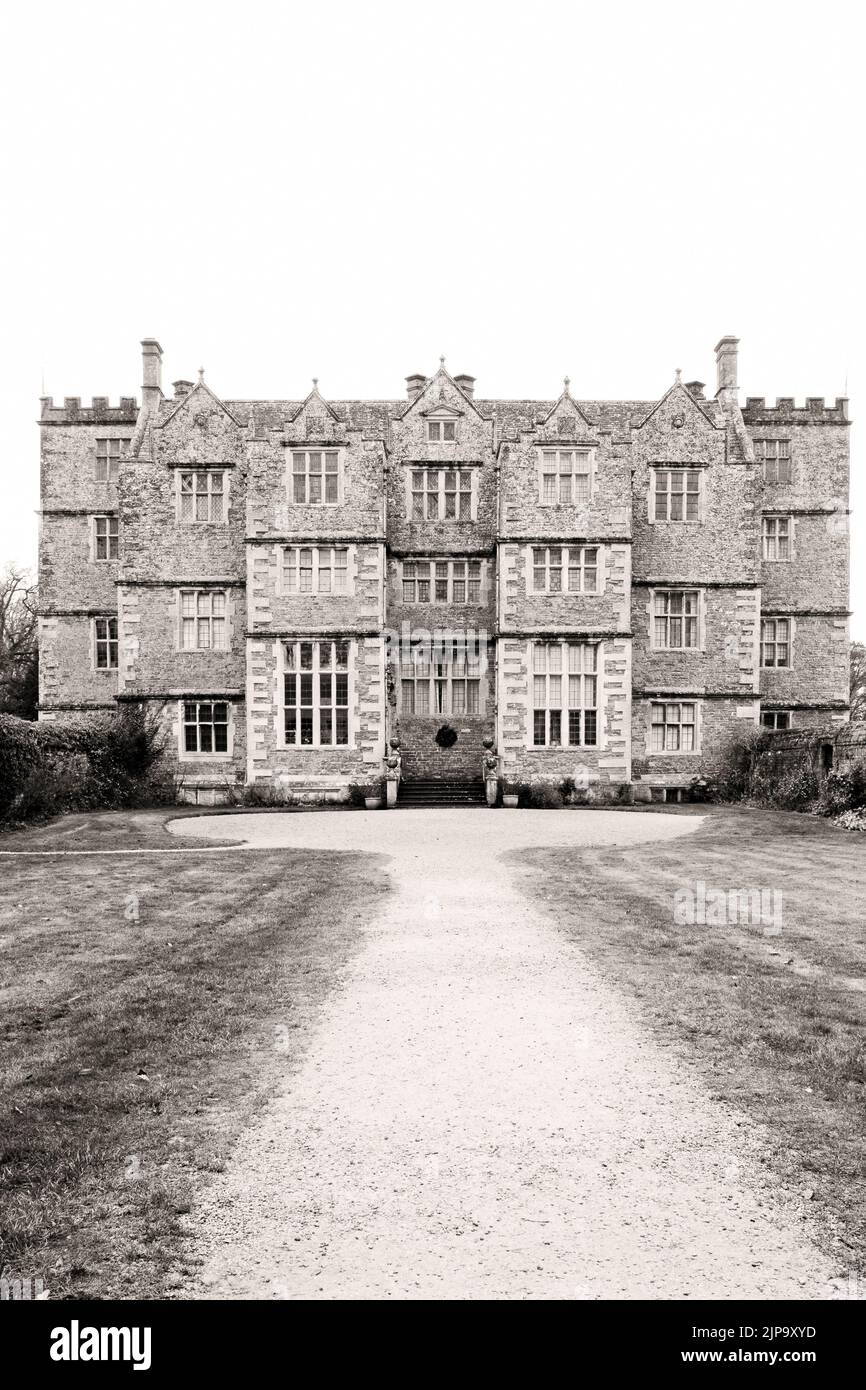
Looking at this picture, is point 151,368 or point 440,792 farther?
point 151,368

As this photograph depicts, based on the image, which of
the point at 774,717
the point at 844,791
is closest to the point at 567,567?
the point at 774,717

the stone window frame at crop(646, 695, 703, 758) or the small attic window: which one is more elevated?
the small attic window

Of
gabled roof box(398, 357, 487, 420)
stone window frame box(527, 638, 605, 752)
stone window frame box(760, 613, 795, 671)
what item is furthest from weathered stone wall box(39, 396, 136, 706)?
stone window frame box(760, 613, 795, 671)

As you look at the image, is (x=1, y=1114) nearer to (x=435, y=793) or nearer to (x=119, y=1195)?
Result: (x=119, y=1195)

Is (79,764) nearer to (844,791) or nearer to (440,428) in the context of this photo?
(440,428)

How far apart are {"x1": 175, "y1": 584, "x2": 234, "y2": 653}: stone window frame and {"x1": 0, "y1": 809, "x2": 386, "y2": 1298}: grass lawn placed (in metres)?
16.7

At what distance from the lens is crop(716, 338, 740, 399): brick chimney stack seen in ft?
104

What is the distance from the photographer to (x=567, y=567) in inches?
1117

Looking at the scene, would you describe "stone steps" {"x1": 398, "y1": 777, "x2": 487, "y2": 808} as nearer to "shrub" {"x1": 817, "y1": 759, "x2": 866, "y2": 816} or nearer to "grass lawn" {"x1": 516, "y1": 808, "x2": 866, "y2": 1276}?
"shrub" {"x1": 817, "y1": 759, "x2": 866, "y2": 816}

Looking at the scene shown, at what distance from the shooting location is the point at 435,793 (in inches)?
1118

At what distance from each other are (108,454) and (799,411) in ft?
73.3

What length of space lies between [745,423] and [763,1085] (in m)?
30.8

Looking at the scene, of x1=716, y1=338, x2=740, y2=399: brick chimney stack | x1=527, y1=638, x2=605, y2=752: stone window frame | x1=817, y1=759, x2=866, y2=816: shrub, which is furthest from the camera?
x1=716, y1=338, x2=740, y2=399: brick chimney stack

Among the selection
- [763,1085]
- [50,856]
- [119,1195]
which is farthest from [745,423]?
[119,1195]
